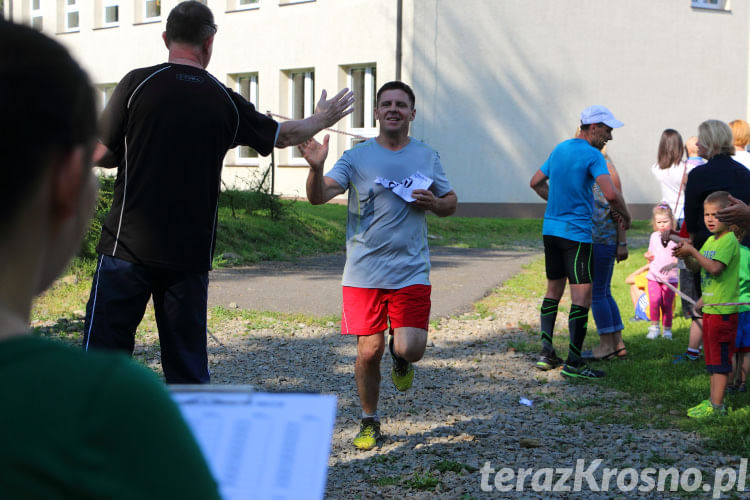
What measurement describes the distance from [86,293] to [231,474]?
373 inches

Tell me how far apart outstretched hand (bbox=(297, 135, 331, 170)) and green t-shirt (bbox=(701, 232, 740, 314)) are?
2965 millimetres

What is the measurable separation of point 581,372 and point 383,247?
102 inches

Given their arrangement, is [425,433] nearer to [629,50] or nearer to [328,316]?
[328,316]

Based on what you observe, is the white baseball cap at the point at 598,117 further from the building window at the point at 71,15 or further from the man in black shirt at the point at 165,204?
the building window at the point at 71,15

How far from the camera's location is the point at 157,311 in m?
4.25

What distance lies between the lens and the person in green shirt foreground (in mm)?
964

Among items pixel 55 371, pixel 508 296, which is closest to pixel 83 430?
pixel 55 371

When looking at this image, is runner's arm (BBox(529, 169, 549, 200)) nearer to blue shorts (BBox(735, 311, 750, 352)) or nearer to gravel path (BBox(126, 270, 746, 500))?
gravel path (BBox(126, 270, 746, 500))

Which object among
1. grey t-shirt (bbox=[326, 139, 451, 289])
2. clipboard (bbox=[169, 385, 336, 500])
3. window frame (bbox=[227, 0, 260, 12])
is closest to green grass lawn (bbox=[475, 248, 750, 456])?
grey t-shirt (bbox=[326, 139, 451, 289])

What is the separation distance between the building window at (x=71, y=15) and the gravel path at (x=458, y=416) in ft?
84.9

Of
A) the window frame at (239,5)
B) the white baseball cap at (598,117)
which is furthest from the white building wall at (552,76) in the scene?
the white baseball cap at (598,117)

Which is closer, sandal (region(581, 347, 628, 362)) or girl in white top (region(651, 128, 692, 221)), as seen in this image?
sandal (region(581, 347, 628, 362))

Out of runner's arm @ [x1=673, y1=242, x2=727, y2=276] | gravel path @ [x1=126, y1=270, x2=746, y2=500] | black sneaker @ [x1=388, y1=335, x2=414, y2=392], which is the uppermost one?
runner's arm @ [x1=673, y1=242, x2=727, y2=276]

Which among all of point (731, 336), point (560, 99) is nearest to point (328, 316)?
point (731, 336)
